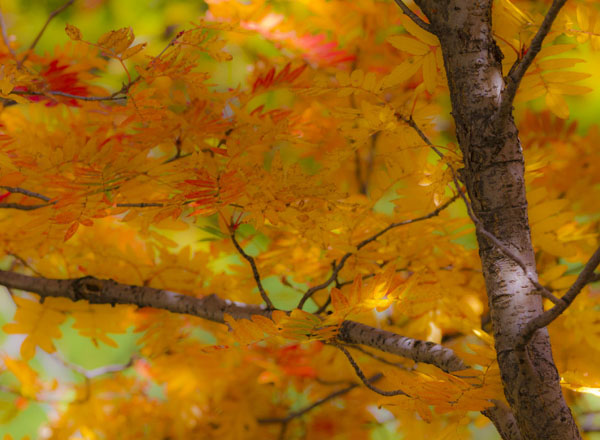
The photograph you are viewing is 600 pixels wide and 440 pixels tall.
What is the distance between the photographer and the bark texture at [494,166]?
0.60 metres

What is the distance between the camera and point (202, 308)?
0.89 meters

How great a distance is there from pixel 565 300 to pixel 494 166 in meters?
0.18

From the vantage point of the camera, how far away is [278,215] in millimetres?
715

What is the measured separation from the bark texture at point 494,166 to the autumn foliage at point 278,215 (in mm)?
48

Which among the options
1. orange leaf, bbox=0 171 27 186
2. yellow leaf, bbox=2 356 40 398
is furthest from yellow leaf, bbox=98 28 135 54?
yellow leaf, bbox=2 356 40 398

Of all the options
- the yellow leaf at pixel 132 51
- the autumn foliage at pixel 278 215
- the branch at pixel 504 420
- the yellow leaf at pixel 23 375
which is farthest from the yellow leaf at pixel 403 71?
the yellow leaf at pixel 23 375

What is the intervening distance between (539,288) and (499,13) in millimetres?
365

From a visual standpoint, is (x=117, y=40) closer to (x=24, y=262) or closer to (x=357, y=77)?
(x=357, y=77)

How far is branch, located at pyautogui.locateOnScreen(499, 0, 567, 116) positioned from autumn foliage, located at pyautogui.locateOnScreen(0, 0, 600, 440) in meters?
0.10

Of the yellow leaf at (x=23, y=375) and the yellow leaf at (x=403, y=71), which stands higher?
the yellow leaf at (x=403, y=71)

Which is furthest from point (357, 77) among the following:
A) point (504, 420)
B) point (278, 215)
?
point (504, 420)

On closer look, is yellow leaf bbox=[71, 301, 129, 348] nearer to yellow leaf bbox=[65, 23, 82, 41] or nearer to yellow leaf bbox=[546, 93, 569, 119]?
yellow leaf bbox=[65, 23, 82, 41]

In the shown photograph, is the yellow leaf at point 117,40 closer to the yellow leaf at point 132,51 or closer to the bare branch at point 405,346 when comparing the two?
the yellow leaf at point 132,51

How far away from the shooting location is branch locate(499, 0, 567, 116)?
520 millimetres
